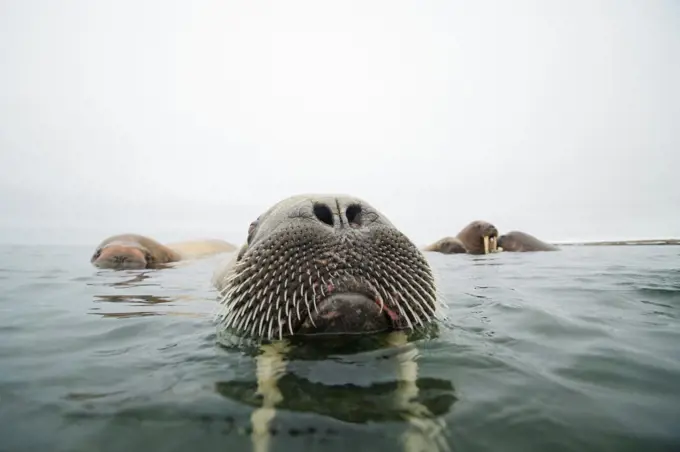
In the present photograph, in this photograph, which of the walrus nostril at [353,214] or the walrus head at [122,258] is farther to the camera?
the walrus head at [122,258]

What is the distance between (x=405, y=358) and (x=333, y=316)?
1.79 ft

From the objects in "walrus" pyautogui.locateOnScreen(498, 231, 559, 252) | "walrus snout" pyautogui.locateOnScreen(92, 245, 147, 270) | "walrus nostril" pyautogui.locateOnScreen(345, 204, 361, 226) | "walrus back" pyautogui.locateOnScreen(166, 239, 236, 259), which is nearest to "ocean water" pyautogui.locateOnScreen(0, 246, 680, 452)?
"walrus nostril" pyautogui.locateOnScreen(345, 204, 361, 226)

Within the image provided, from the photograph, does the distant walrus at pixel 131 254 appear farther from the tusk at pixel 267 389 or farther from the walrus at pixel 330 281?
the tusk at pixel 267 389

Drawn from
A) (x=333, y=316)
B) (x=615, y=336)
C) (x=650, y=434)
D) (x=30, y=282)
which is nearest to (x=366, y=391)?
(x=333, y=316)

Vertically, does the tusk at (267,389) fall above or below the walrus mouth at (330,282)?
below

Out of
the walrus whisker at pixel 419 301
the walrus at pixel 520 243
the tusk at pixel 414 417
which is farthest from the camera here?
A: the walrus at pixel 520 243

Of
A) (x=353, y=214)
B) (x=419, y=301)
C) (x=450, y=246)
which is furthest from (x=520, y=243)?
(x=353, y=214)

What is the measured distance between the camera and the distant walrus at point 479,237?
663 inches

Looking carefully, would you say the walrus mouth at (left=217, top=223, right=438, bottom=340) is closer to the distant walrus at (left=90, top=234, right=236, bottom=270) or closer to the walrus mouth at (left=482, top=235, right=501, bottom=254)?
the distant walrus at (left=90, top=234, right=236, bottom=270)

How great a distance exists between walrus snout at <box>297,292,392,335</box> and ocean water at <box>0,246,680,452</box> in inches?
10.6

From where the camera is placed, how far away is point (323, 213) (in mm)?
3223

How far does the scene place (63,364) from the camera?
9.70ft

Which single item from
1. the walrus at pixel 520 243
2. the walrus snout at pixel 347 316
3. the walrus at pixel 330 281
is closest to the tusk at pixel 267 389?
the walrus at pixel 330 281

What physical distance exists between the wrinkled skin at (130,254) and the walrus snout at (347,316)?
9481 millimetres
